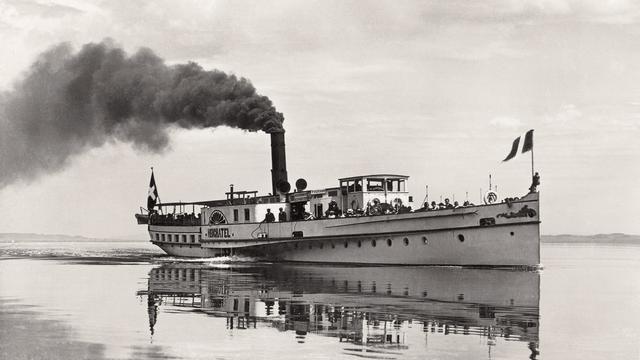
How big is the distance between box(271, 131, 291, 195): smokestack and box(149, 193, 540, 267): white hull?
2913 mm

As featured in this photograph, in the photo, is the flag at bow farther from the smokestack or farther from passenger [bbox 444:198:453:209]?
the smokestack

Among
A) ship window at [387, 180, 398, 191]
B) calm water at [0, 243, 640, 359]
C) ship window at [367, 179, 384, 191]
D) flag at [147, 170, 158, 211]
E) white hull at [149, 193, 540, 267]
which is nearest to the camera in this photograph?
calm water at [0, 243, 640, 359]

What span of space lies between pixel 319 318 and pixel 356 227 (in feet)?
79.5

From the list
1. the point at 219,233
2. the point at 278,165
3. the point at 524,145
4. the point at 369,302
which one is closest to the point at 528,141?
the point at 524,145

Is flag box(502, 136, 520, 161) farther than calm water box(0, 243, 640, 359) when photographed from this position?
Yes

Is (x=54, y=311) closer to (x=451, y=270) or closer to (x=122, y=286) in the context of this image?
(x=122, y=286)

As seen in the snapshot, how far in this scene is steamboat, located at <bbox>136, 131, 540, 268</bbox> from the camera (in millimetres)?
40844

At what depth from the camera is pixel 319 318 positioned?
21219mm

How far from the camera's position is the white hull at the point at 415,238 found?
133ft

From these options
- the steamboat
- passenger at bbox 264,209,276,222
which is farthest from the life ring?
passenger at bbox 264,209,276,222

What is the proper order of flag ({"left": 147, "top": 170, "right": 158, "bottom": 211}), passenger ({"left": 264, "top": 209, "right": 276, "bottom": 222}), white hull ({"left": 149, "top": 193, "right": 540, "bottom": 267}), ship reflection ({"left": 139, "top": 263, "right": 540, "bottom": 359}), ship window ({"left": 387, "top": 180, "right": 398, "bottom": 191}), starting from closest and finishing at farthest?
1. ship reflection ({"left": 139, "top": 263, "right": 540, "bottom": 359})
2. white hull ({"left": 149, "top": 193, "right": 540, "bottom": 267})
3. ship window ({"left": 387, "top": 180, "right": 398, "bottom": 191})
4. passenger ({"left": 264, "top": 209, "right": 276, "bottom": 222})
5. flag ({"left": 147, "top": 170, "right": 158, "bottom": 211})

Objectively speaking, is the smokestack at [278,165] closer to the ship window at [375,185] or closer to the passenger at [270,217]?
the passenger at [270,217]

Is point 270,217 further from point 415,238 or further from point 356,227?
point 415,238

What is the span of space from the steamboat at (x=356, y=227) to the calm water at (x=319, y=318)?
4.32m
